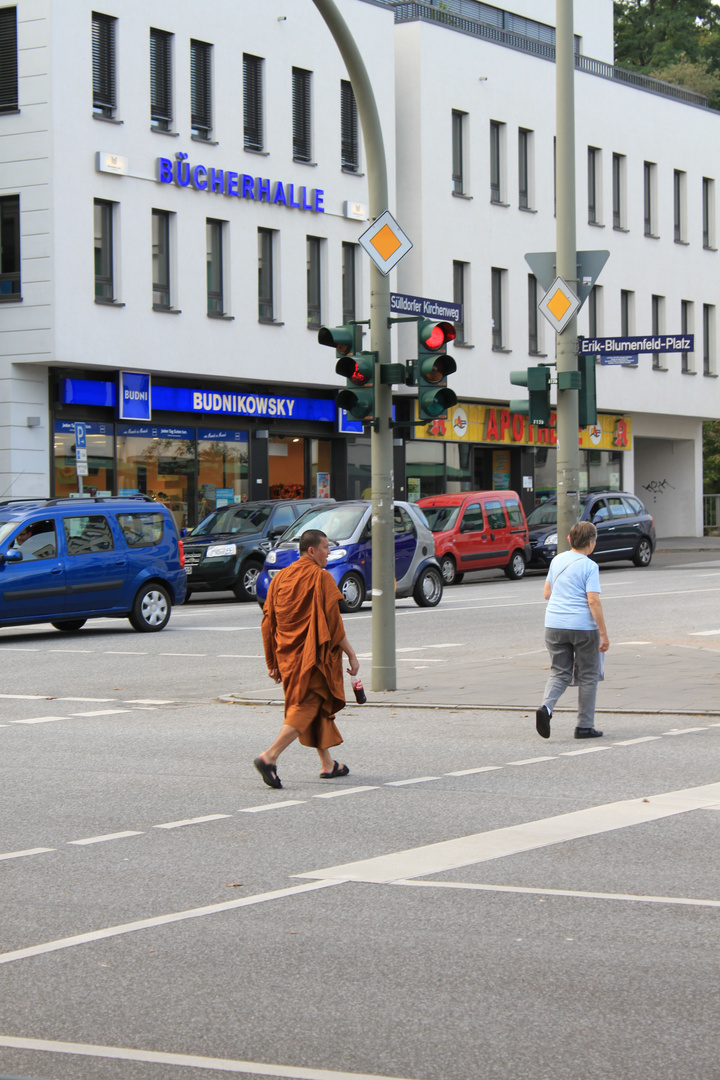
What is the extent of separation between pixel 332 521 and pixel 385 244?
11089 mm

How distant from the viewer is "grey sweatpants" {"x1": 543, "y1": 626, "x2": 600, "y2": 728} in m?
10.9

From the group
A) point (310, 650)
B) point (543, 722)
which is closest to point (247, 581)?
point (543, 722)

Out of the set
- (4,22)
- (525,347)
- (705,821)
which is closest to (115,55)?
(4,22)

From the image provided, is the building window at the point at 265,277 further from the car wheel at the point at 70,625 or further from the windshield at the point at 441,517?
the car wheel at the point at 70,625

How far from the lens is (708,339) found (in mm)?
55062

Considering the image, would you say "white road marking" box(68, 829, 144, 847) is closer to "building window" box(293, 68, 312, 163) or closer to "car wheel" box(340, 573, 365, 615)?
"car wheel" box(340, 573, 365, 615)

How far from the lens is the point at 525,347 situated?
150ft

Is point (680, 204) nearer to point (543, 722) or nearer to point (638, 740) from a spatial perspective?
point (638, 740)

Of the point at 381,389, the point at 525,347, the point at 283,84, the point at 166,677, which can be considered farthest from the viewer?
the point at 525,347

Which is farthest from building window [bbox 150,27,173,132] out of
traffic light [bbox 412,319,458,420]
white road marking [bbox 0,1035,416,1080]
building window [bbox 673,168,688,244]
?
white road marking [bbox 0,1035,416,1080]

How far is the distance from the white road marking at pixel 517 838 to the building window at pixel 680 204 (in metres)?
47.1

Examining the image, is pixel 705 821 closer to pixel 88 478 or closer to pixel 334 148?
pixel 88 478

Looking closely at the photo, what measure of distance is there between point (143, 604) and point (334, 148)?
2056cm

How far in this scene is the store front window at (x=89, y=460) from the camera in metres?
32.1
